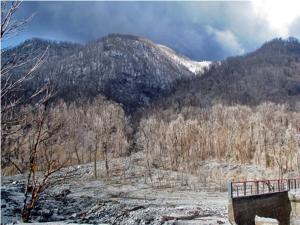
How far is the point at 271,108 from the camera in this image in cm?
18512

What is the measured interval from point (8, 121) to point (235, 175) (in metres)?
92.5

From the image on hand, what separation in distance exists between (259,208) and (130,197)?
3591 centimetres

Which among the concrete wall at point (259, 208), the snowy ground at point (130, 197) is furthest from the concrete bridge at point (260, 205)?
the snowy ground at point (130, 197)

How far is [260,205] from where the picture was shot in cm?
3177

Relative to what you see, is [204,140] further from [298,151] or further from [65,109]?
[65,109]

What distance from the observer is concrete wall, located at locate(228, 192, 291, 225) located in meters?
28.1

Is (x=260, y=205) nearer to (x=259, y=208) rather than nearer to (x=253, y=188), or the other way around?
(x=259, y=208)

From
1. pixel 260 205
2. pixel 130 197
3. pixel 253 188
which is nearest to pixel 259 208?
pixel 260 205

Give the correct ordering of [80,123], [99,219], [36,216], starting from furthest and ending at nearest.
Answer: [80,123] → [99,219] → [36,216]

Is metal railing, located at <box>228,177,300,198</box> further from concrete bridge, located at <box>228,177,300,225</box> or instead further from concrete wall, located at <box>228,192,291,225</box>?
concrete wall, located at <box>228,192,291,225</box>

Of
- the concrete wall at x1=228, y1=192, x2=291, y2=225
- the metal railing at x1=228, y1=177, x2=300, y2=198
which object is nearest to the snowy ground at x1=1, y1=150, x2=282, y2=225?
the concrete wall at x1=228, y1=192, x2=291, y2=225

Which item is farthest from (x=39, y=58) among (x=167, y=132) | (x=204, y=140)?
(x=167, y=132)

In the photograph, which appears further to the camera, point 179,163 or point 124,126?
point 124,126

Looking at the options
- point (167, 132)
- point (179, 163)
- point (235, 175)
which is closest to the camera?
point (235, 175)
